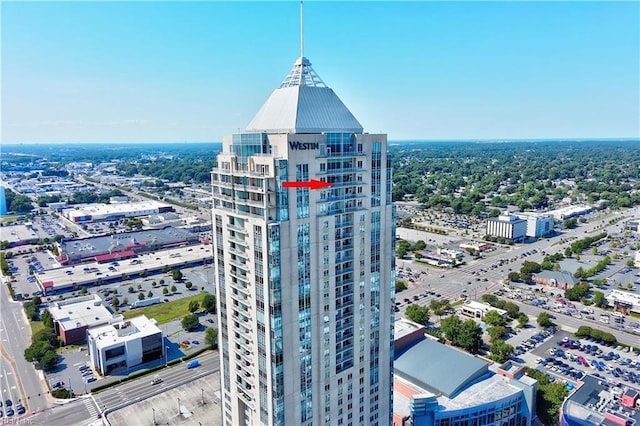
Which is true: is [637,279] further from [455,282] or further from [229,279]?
[229,279]

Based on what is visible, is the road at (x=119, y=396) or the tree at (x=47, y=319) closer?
the road at (x=119, y=396)

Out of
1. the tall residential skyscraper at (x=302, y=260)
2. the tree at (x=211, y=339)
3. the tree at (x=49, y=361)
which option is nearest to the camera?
the tall residential skyscraper at (x=302, y=260)

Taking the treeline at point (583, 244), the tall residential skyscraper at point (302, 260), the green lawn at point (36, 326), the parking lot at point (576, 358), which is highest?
the tall residential skyscraper at point (302, 260)

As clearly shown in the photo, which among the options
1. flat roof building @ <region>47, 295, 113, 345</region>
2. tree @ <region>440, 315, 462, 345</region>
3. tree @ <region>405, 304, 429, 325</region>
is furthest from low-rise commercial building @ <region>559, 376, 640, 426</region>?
flat roof building @ <region>47, 295, 113, 345</region>

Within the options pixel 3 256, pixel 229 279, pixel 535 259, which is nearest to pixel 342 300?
pixel 229 279

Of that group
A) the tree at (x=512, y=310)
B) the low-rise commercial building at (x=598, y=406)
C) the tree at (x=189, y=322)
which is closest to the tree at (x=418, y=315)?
the tree at (x=512, y=310)

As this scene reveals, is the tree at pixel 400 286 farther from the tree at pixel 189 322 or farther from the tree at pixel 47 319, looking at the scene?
the tree at pixel 47 319

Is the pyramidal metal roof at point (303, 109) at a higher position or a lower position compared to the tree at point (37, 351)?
higher
